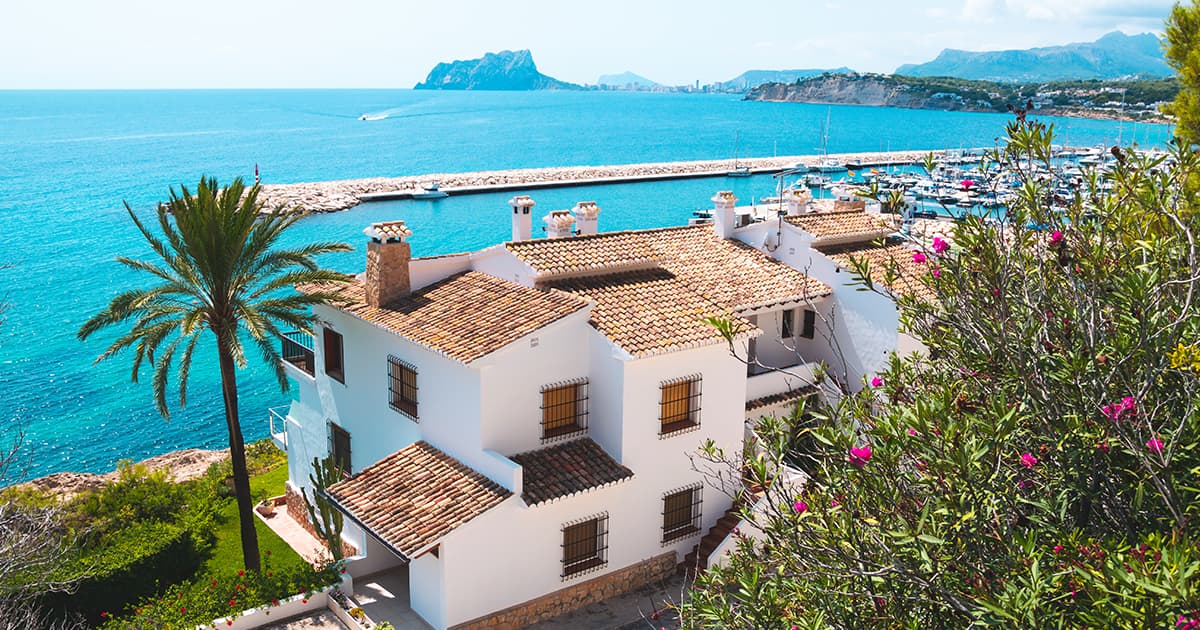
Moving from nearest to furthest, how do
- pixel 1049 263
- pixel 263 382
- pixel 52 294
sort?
1. pixel 1049 263
2. pixel 263 382
3. pixel 52 294

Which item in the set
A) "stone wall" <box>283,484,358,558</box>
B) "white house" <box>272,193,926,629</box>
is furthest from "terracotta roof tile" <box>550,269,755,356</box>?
"stone wall" <box>283,484,358,558</box>

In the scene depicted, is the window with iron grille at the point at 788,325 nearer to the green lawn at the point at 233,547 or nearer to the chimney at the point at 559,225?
the chimney at the point at 559,225

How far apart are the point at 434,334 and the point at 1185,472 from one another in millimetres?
13807

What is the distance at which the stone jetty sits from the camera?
94.8m

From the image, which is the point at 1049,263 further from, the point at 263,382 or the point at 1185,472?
the point at 263,382

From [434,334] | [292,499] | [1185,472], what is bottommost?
[292,499]

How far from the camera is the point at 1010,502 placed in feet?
28.6

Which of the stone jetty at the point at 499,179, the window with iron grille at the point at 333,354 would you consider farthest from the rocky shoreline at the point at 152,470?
the stone jetty at the point at 499,179

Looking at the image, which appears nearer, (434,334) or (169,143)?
(434,334)

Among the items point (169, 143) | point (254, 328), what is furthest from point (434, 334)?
point (169, 143)

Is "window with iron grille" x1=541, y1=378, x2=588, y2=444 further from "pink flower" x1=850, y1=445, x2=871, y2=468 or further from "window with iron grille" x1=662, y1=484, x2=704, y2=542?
"pink flower" x1=850, y1=445, x2=871, y2=468

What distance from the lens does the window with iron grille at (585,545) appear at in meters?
18.8

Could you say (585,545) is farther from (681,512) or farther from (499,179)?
(499,179)

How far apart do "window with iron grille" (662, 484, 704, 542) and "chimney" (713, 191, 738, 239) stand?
9592 millimetres
